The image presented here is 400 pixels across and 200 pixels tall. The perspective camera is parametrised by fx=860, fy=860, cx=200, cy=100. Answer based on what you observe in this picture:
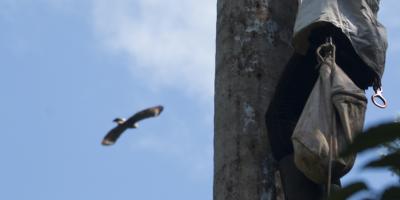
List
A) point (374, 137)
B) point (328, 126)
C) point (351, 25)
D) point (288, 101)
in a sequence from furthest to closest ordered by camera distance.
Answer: point (351, 25)
point (288, 101)
point (328, 126)
point (374, 137)

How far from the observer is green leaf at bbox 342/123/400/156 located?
140cm

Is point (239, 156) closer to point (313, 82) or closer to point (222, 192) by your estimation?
point (222, 192)

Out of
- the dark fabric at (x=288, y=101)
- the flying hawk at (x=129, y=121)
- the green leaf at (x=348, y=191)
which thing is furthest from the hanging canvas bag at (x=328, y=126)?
the green leaf at (x=348, y=191)

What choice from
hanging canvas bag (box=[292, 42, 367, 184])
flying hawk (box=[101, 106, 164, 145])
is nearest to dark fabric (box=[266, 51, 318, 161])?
hanging canvas bag (box=[292, 42, 367, 184])

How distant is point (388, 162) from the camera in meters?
1.44

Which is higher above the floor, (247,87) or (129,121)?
(129,121)

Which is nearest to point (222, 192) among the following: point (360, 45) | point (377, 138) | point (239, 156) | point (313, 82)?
point (239, 156)

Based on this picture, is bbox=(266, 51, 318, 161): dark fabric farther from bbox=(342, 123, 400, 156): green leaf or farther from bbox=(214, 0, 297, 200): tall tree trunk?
bbox=(342, 123, 400, 156): green leaf

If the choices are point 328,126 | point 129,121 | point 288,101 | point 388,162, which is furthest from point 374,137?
point 129,121

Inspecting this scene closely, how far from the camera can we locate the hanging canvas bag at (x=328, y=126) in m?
2.84

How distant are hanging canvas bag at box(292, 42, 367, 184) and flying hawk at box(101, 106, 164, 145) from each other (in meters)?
0.60

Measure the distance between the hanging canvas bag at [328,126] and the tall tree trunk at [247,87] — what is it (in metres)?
0.26

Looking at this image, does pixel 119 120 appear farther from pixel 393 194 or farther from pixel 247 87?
pixel 393 194

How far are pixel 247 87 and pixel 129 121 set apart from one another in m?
0.48
